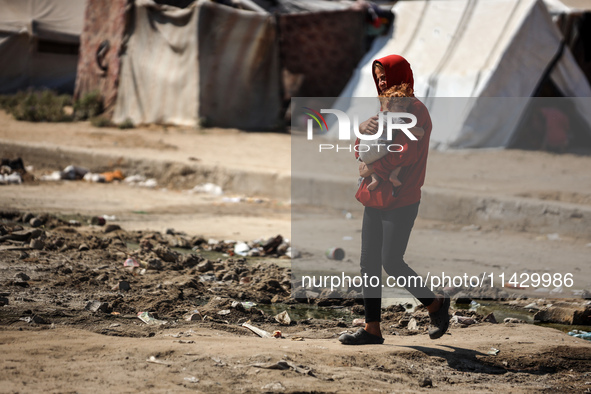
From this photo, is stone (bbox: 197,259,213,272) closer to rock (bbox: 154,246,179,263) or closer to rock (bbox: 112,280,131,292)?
rock (bbox: 154,246,179,263)

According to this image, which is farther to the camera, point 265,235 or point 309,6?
point 309,6

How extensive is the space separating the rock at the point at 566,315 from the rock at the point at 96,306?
245cm

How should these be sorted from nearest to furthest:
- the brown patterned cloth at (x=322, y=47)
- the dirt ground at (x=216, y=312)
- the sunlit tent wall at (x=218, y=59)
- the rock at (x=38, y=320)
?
the dirt ground at (x=216, y=312), the rock at (x=38, y=320), the sunlit tent wall at (x=218, y=59), the brown patterned cloth at (x=322, y=47)

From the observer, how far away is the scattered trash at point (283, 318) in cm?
393

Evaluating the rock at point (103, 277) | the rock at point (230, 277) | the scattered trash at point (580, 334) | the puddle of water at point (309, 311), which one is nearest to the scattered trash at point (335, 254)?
the rock at point (230, 277)

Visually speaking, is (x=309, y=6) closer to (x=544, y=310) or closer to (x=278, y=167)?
(x=278, y=167)

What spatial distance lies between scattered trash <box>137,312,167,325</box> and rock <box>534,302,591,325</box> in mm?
2160

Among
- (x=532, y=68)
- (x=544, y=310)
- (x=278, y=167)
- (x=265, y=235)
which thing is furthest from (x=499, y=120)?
(x=544, y=310)

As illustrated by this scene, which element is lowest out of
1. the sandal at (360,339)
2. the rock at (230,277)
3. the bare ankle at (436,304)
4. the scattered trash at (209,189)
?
the scattered trash at (209,189)

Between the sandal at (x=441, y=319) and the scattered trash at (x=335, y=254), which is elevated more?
the sandal at (x=441, y=319)

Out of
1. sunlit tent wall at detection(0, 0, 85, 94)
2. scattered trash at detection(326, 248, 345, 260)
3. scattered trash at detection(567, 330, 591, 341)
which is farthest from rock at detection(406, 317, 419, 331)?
sunlit tent wall at detection(0, 0, 85, 94)

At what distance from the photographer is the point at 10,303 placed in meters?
3.80

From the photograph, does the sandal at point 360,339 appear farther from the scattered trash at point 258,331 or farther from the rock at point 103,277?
the rock at point 103,277

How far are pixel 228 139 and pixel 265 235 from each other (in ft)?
17.6
